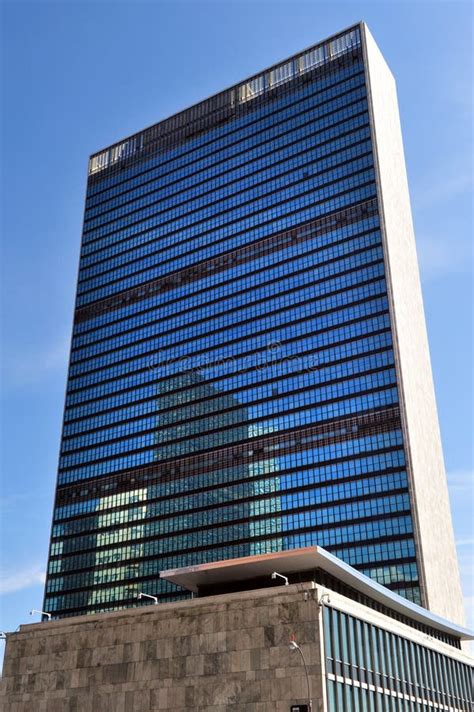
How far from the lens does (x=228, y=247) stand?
17000 cm

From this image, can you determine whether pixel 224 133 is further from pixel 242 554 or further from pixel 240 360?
pixel 242 554

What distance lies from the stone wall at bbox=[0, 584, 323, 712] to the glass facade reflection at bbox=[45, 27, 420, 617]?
6674 centimetres

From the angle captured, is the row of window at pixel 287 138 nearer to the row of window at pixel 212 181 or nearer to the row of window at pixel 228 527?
the row of window at pixel 212 181

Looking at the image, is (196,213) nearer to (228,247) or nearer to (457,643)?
(228,247)

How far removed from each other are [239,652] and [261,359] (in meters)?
99.4

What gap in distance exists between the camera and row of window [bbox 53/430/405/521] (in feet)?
421

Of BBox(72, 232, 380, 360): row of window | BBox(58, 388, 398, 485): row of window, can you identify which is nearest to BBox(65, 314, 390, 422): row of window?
BBox(72, 232, 380, 360): row of window

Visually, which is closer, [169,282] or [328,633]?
[328,633]

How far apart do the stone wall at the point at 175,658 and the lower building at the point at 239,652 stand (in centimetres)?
8

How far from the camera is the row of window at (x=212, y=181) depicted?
165000 mm

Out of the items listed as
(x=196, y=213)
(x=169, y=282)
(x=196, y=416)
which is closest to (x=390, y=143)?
(x=196, y=213)

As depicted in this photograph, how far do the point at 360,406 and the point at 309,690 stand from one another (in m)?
85.7

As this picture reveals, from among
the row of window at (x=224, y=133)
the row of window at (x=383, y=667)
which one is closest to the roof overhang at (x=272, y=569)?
the row of window at (x=383, y=667)

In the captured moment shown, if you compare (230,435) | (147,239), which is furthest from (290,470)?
(147,239)
